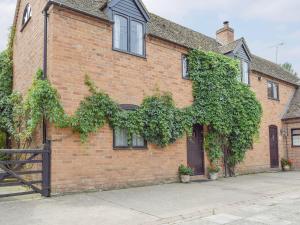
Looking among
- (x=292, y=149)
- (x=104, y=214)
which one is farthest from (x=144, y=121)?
(x=292, y=149)

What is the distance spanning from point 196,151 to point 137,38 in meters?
5.72

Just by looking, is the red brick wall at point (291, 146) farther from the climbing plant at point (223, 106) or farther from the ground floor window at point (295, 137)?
the climbing plant at point (223, 106)

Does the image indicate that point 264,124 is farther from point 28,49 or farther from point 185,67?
point 28,49

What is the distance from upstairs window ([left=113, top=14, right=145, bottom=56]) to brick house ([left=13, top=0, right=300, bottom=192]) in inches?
1.5

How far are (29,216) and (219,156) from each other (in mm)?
9726

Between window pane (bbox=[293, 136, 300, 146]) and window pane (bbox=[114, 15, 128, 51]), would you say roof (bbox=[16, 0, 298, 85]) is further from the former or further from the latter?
window pane (bbox=[293, 136, 300, 146])

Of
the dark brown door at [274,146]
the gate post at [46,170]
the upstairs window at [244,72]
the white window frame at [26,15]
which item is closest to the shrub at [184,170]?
the gate post at [46,170]

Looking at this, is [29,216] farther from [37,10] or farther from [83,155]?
[37,10]

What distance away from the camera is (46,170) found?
9281mm

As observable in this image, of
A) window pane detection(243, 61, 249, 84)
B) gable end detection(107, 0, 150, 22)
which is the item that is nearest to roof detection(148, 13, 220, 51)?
gable end detection(107, 0, 150, 22)

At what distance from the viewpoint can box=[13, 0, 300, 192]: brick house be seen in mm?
9961

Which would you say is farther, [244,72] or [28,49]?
[244,72]

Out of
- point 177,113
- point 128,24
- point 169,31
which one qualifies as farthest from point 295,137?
point 128,24

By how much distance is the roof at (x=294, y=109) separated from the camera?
20.3 m
